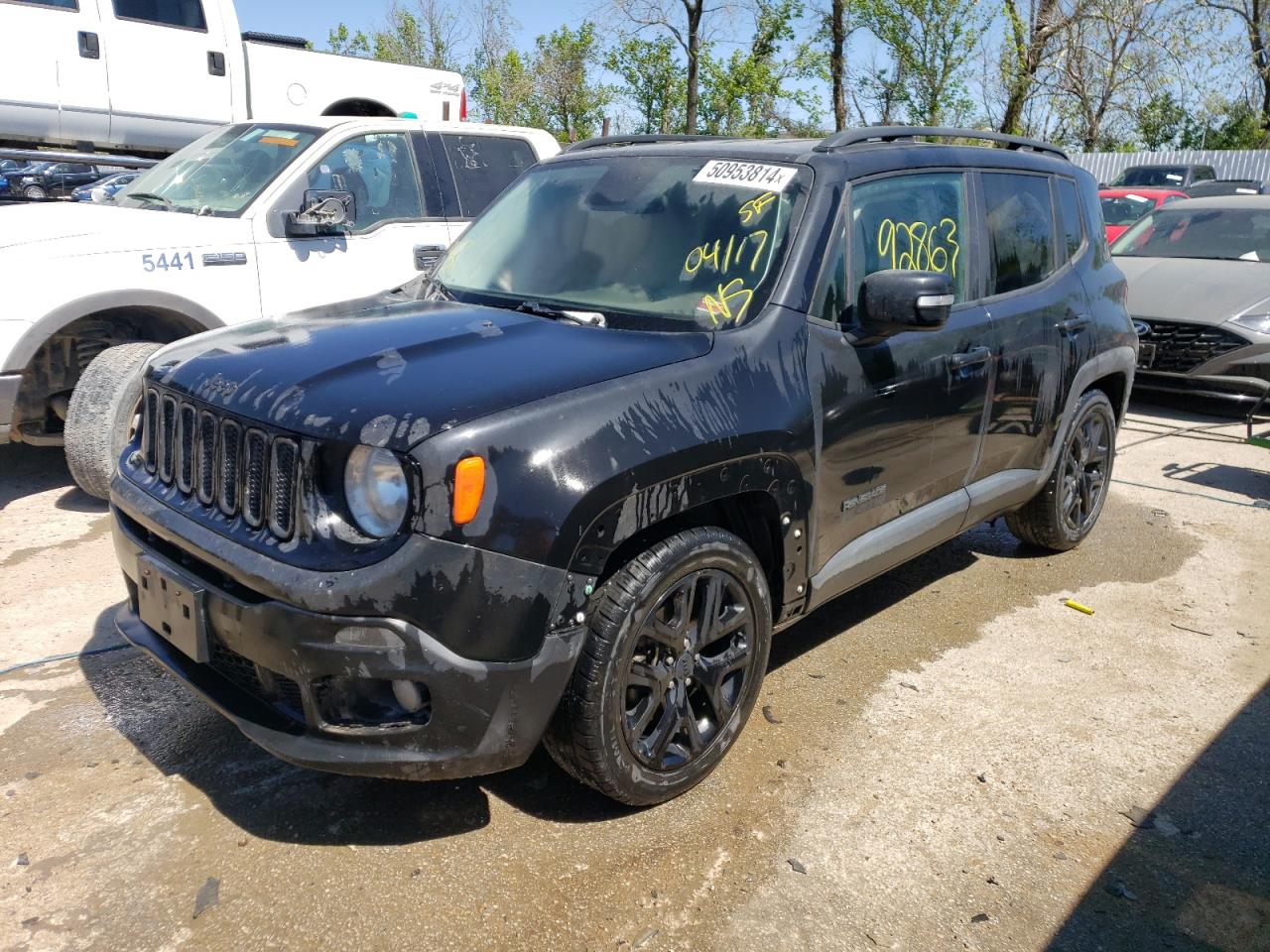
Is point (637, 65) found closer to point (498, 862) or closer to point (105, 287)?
point (105, 287)

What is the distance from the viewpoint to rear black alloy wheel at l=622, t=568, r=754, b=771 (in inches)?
111

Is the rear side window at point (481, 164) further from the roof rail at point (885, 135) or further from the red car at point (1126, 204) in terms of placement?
the red car at point (1126, 204)

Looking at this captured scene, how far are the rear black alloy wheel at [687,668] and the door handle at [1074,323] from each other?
2233 mm

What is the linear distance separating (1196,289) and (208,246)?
7351 millimetres

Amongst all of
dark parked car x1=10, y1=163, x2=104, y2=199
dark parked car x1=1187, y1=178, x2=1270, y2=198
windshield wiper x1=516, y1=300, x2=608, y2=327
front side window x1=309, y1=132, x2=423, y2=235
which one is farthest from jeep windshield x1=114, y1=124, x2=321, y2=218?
dark parked car x1=1187, y1=178, x2=1270, y2=198

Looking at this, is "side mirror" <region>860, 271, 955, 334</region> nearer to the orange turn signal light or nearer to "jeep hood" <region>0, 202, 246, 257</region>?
the orange turn signal light

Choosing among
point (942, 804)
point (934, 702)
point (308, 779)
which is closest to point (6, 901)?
point (308, 779)

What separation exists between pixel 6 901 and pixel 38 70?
29.7 ft

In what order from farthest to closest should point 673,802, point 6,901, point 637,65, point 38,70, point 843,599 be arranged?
point 637,65, point 38,70, point 843,599, point 673,802, point 6,901

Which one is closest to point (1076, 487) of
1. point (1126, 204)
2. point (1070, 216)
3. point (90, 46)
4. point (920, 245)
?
point (1070, 216)

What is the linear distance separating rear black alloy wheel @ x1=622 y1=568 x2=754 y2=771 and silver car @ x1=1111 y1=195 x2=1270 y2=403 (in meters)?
5.19

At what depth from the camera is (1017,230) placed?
4289mm

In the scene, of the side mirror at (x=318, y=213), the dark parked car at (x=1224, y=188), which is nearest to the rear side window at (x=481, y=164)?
the side mirror at (x=318, y=213)

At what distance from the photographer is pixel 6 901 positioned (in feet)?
8.37
